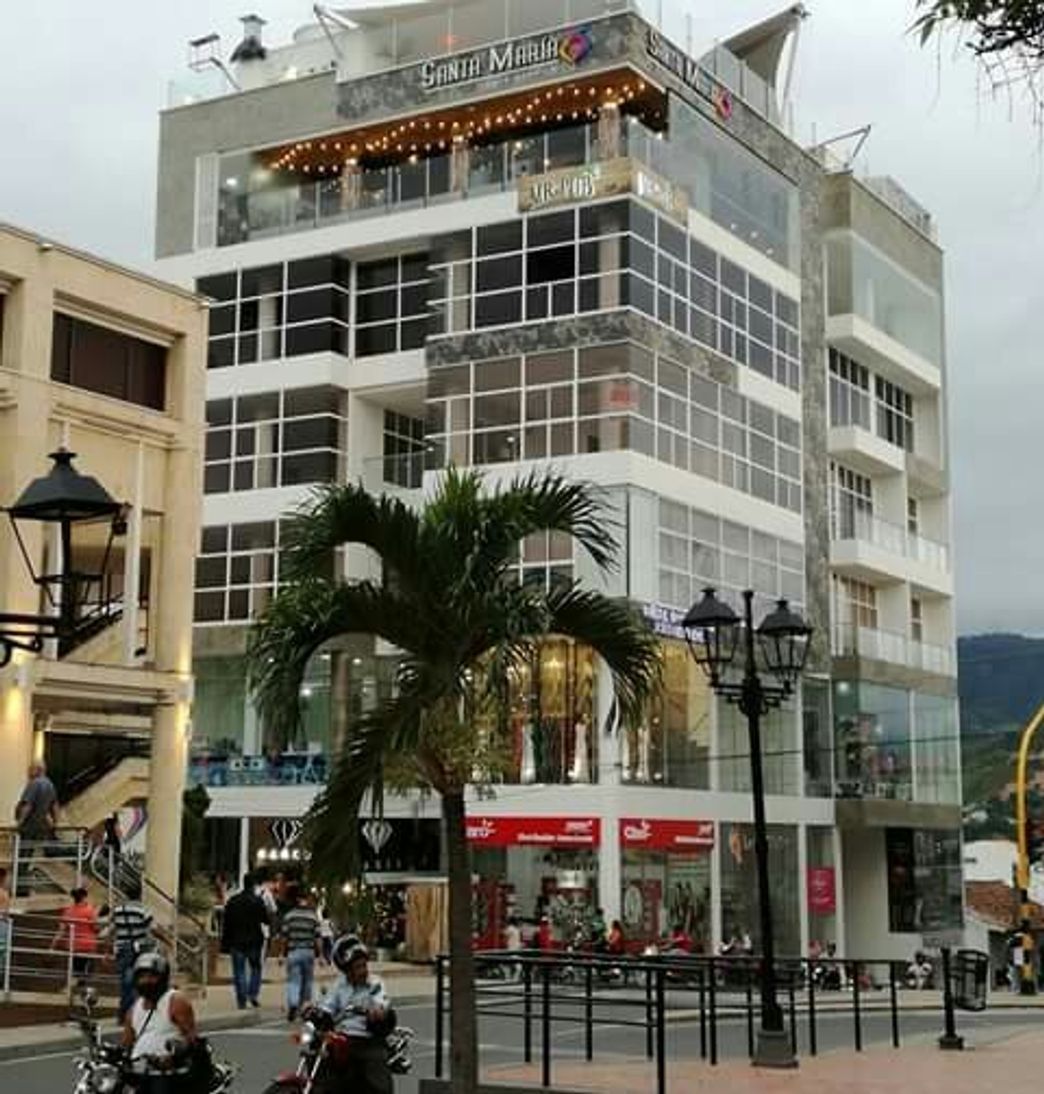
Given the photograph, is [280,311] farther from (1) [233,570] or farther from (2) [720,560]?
(2) [720,560]

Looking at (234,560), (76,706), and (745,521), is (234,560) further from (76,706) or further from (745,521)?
(76,706)

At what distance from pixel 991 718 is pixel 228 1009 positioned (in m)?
48.9

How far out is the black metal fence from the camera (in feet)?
48.1

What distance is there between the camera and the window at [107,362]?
27.7 metres

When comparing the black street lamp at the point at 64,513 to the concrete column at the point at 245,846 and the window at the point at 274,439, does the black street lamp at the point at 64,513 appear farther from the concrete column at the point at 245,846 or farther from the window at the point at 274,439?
the window at the point at 274,439

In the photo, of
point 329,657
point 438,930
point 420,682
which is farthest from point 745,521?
point 420,682

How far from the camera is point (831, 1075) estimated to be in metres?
15.7

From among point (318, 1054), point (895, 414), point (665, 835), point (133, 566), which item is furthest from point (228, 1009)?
point (895, 414)

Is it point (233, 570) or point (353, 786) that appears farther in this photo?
point (233, 570)

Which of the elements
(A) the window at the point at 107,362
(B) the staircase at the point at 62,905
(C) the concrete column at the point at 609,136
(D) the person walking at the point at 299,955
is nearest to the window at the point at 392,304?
(C) the concrete column at the point at 609,136

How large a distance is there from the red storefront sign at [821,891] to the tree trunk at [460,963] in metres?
36.3

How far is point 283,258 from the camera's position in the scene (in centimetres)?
4703


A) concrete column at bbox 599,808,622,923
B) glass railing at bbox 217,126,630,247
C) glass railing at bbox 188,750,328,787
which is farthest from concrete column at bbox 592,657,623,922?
glass railing at bbox 217,126,630,247

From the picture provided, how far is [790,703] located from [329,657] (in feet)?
41.8
